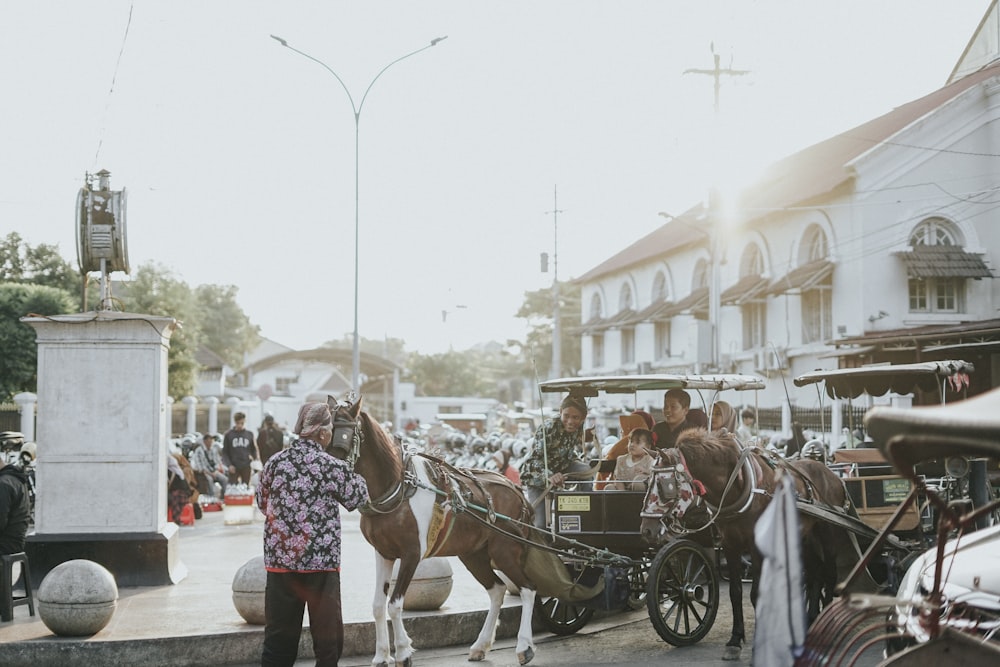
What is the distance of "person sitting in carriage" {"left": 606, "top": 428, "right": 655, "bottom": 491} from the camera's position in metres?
10.6

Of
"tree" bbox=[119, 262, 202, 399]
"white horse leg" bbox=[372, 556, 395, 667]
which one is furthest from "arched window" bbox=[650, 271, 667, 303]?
"white horse leg" bbox=[372, 556, 395, 667]

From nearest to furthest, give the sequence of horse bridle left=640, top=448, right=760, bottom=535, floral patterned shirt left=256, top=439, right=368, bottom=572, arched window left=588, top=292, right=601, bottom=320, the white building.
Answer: floral patterned shirt left=256, top=439, right=368, bottom=572 < horse bridle left=640, top=448, right=760, bottom=535 < the white building < arched window left=588, top=292, right=601, bottom=320

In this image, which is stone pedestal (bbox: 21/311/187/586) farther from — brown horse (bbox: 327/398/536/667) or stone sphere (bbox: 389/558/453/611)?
brown horse (bbox: 327/398/536/667)

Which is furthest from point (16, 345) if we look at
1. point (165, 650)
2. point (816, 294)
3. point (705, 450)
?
point (705, 450)

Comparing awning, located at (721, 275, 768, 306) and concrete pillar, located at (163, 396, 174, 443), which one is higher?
awning, located at (721, 275, 768, 306)

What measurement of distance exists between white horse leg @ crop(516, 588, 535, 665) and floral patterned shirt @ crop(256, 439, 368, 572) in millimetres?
2411

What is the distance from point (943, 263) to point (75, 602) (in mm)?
25696

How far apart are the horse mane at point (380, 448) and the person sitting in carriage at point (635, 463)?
8.72 ft

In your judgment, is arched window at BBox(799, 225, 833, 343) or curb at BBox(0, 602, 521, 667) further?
arched window at BBox(799, 225, 833, 343)

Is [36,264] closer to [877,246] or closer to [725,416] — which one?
[877,246]

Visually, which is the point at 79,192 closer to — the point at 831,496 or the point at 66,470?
the point at 66,470

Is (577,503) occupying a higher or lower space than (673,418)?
lower

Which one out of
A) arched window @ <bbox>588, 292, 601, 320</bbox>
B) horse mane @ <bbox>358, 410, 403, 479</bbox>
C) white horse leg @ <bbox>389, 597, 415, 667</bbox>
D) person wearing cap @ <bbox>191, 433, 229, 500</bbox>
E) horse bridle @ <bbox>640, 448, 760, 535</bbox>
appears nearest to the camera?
white horse leg @ <bbox>389, 597, 415, 667</bbox>

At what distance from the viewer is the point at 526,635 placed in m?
8.99
